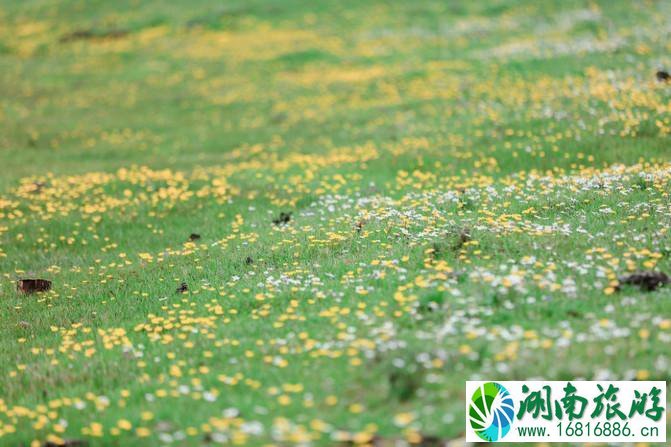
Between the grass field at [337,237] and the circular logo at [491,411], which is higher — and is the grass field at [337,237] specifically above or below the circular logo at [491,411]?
above

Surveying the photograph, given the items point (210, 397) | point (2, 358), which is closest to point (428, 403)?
point (210, 397)

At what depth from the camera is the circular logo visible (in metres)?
6.86

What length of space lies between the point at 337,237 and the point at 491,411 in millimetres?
5698

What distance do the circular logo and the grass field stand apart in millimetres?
200

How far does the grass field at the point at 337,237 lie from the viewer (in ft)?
24.5

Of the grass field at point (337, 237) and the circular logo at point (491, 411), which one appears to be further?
the grass field at point (337, 237)

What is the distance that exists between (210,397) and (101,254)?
760 centimetres

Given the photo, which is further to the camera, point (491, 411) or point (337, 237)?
point (337, 237)

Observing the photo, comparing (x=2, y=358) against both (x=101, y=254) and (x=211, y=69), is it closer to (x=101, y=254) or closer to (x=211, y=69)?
(x=101, y=254)

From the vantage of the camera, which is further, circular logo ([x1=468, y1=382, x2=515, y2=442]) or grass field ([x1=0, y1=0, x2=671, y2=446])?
grass field ([x1=0, y1=0, x2=671, y2=446])

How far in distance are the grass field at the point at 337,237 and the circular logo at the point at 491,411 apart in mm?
200

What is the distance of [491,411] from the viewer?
7000 millimetres

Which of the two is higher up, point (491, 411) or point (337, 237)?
point (337, 237)

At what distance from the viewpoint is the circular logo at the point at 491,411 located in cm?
686
